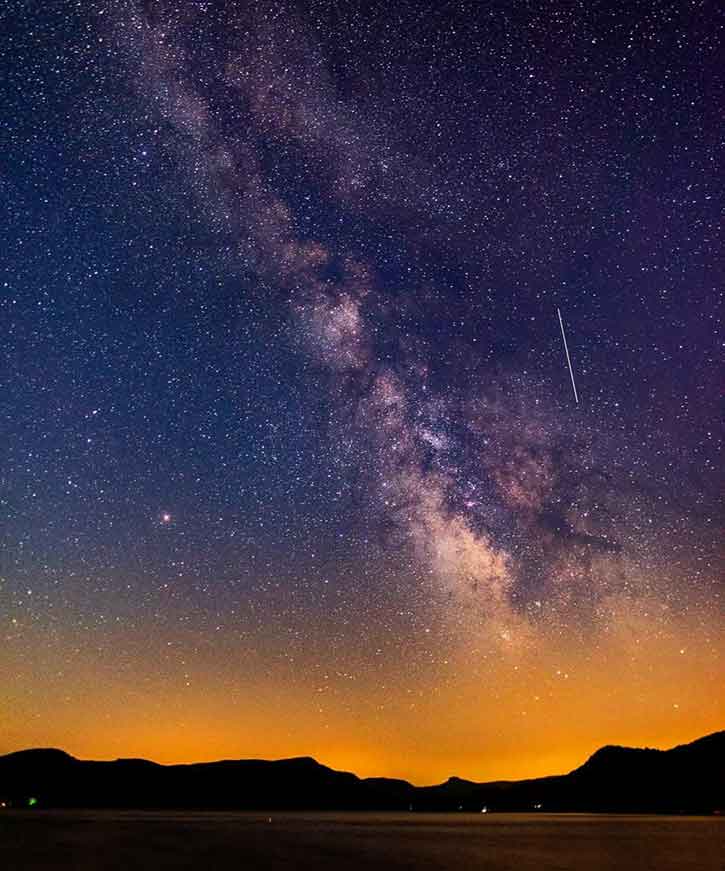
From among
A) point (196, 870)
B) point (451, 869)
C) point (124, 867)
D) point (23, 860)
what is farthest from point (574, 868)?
point (23, 860)

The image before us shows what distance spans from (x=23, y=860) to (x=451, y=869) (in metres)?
23.3

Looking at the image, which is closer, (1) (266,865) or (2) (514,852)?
(1) (266,865)

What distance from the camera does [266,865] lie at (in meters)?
43.9

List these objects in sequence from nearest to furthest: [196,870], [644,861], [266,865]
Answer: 1. [196,870]
2. [266,865]
3. [644,861]

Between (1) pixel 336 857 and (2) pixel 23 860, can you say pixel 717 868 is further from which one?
(2) pixel 23 860

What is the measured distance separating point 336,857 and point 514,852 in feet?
61.6

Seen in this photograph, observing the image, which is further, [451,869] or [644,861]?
[644,861]

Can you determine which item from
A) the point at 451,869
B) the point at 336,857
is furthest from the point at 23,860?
the point at 451,869

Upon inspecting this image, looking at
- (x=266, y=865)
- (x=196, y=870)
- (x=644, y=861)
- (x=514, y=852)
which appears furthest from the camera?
(x=514, y=852)

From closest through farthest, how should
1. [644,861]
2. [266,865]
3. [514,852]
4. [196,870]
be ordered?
[196,870] < [266,865] < [644,861] < [514,852]

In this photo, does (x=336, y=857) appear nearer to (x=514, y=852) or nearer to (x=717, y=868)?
(x=514, y=852)

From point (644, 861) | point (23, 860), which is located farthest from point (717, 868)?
point (23, 860)

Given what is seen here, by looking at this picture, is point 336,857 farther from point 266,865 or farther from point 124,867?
point 124,867

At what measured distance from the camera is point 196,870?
39.2 m
